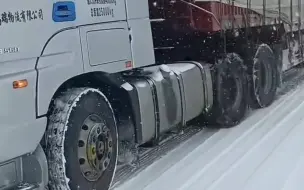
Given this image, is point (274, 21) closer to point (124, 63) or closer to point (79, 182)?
point (124, 63)

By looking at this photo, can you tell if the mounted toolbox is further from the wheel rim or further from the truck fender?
the truck fender

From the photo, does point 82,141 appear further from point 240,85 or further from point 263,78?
point 263,78

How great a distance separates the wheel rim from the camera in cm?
450

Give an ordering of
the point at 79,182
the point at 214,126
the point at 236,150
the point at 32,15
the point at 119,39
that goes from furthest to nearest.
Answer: the point at 214,126 → the point at 236,150 → the point at 119,39 → the point at 79,182 → the point at 32,15

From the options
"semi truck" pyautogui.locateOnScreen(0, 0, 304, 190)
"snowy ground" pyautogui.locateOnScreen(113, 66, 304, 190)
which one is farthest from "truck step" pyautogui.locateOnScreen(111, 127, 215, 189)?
"semi truck" pyautogui.locateOnScreen(0, 0, 304, 190)

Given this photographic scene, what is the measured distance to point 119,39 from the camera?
505 centimetres

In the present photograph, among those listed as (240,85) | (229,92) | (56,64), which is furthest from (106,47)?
(240,85)

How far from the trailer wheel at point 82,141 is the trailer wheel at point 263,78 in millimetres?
4147

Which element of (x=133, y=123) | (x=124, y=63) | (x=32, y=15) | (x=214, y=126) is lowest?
(x=214, y=126)

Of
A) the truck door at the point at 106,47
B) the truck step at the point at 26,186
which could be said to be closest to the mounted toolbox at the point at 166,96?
the truck door at the point at 106,47

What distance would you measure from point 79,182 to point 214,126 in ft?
12.4

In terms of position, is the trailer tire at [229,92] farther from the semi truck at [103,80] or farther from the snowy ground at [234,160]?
the snowy ground at [234,160]

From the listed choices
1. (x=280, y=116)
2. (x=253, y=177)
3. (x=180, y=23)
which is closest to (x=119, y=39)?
(x=253, y=177)

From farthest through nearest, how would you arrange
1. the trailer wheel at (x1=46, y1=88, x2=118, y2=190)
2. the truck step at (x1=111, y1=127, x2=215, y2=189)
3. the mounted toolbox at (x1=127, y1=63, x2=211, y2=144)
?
the truck step at (x1=111, y1=127, x2=215, y2=189)
the mounted toolbox at (x1=127, y1=63, x2=211, y2=144)
the trailer wheel at (x1=46, y1=88, x2=118, y2=190)
